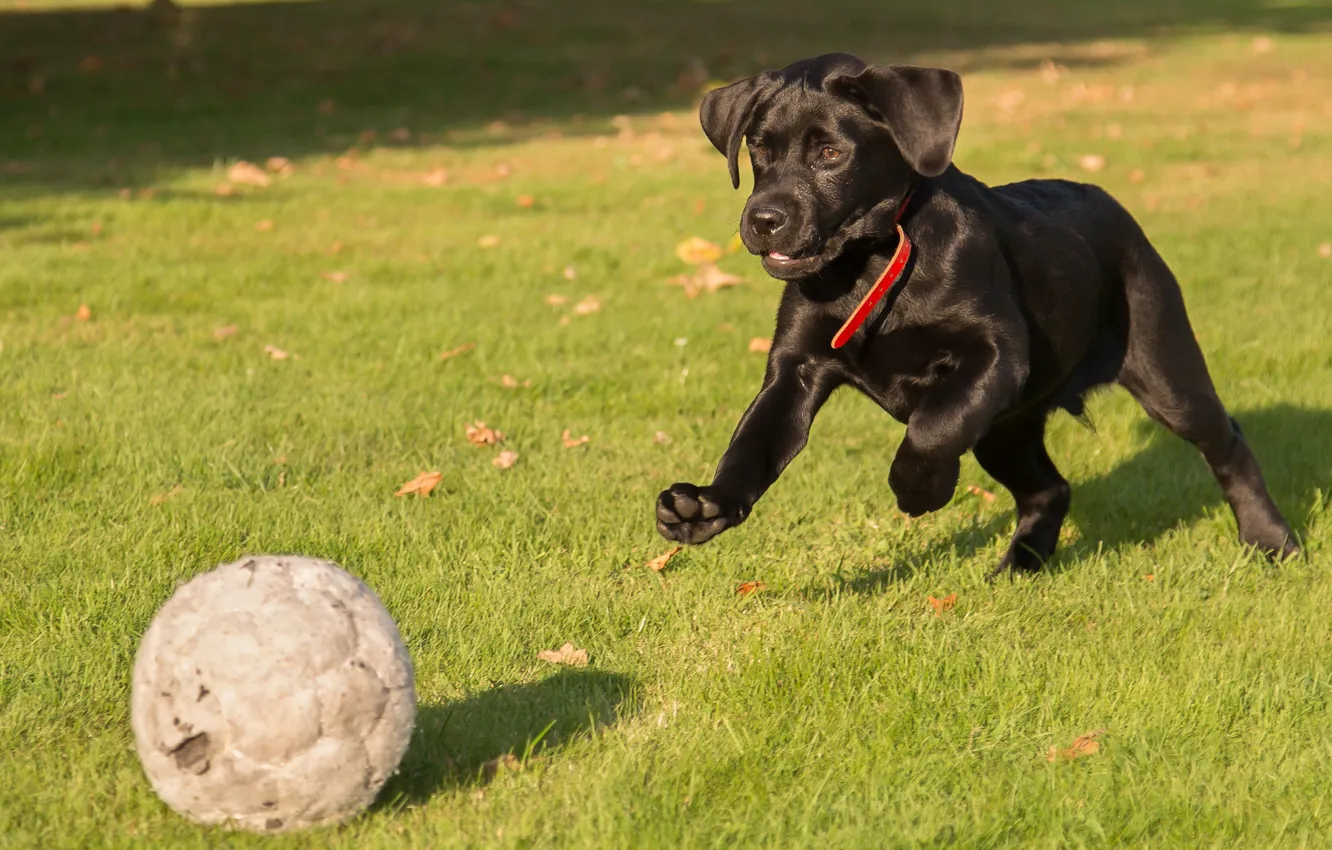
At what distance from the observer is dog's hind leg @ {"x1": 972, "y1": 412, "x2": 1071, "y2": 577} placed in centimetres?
547

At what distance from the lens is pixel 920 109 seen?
14.4ft

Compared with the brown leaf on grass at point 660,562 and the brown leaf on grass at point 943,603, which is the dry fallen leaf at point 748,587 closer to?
the brown leaf on grass at point 660,562

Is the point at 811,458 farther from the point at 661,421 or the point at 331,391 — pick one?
the point at 331,391

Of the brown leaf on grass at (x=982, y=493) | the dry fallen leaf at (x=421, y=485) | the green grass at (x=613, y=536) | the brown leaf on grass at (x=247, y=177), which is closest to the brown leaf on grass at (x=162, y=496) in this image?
the green grass at (x=613, y=536)

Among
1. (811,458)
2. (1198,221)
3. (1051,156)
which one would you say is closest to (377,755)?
(811,458)

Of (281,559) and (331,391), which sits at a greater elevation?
(281,559)

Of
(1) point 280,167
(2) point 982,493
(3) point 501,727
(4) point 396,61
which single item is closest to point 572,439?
(2) point 982,493

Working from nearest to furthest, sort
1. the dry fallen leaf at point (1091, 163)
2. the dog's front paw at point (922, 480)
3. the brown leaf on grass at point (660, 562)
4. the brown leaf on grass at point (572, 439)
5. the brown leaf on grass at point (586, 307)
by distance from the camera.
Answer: the dog's front paw at point (922, 480), the brown leaf on grass at point (660, 562), the brown leaf on grass at point (572, 439), the brown leaf on grass at point (586, 307), the dry fallen leaf at point (1091, 163)

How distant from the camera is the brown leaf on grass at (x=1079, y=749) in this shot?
3.87 m

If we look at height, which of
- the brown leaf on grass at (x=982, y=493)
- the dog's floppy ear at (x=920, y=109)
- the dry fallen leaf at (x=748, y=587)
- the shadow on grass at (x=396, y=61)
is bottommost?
the shadow on grass at (x=396, y=61)

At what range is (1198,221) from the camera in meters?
11.7

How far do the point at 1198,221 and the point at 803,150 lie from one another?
8.02 metres

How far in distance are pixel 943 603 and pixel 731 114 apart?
163 cm

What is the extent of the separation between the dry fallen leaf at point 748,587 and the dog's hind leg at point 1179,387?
4.74 ft
